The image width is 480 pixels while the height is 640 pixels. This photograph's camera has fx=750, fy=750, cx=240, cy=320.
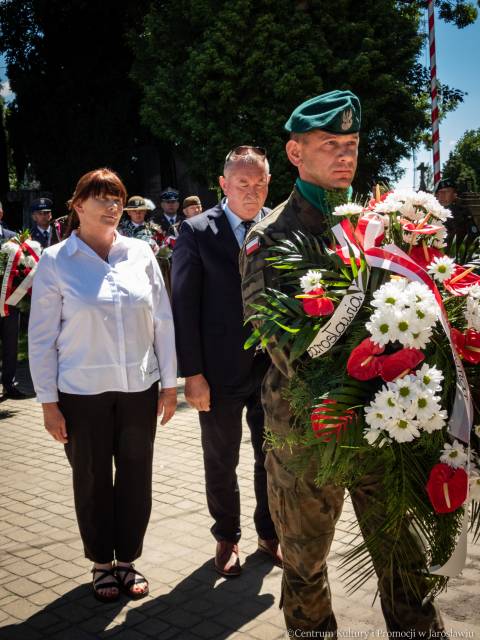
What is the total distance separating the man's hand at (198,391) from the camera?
4.10 meters

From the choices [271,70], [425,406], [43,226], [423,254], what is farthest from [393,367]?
[271,70]

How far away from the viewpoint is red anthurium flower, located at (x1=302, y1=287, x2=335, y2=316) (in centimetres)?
228

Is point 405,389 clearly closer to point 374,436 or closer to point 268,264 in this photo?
point 374,436

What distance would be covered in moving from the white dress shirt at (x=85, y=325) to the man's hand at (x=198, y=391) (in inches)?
10.8

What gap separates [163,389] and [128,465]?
1.48 ft

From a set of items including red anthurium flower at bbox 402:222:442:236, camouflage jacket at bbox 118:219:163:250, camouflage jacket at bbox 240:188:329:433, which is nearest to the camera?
red anthurium flower at bbox 402:222:442:236

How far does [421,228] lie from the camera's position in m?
2.44

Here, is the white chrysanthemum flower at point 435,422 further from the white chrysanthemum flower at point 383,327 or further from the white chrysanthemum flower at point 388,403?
the white chrysanthemum flower at point 383,327

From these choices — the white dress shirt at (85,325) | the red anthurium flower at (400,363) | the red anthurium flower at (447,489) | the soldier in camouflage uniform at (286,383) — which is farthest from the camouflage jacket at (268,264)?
the white dress shirt at (85,325)

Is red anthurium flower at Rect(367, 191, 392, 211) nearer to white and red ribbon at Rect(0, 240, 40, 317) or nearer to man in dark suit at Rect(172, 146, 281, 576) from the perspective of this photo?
man in dark suit at Rect(172, 146, 281, 576)

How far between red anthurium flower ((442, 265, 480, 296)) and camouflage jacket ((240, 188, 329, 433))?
0.64 metres

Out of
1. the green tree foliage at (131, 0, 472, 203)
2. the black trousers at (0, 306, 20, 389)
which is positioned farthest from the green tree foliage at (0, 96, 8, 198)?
the black trousers at (0, 306, 20, 389)

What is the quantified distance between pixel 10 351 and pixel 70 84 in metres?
14.9

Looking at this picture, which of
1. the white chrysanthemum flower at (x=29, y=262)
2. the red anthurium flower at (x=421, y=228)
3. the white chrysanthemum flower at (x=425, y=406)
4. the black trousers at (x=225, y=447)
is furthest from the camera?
the white chrysanthemum flower at (x=29, y=262)
